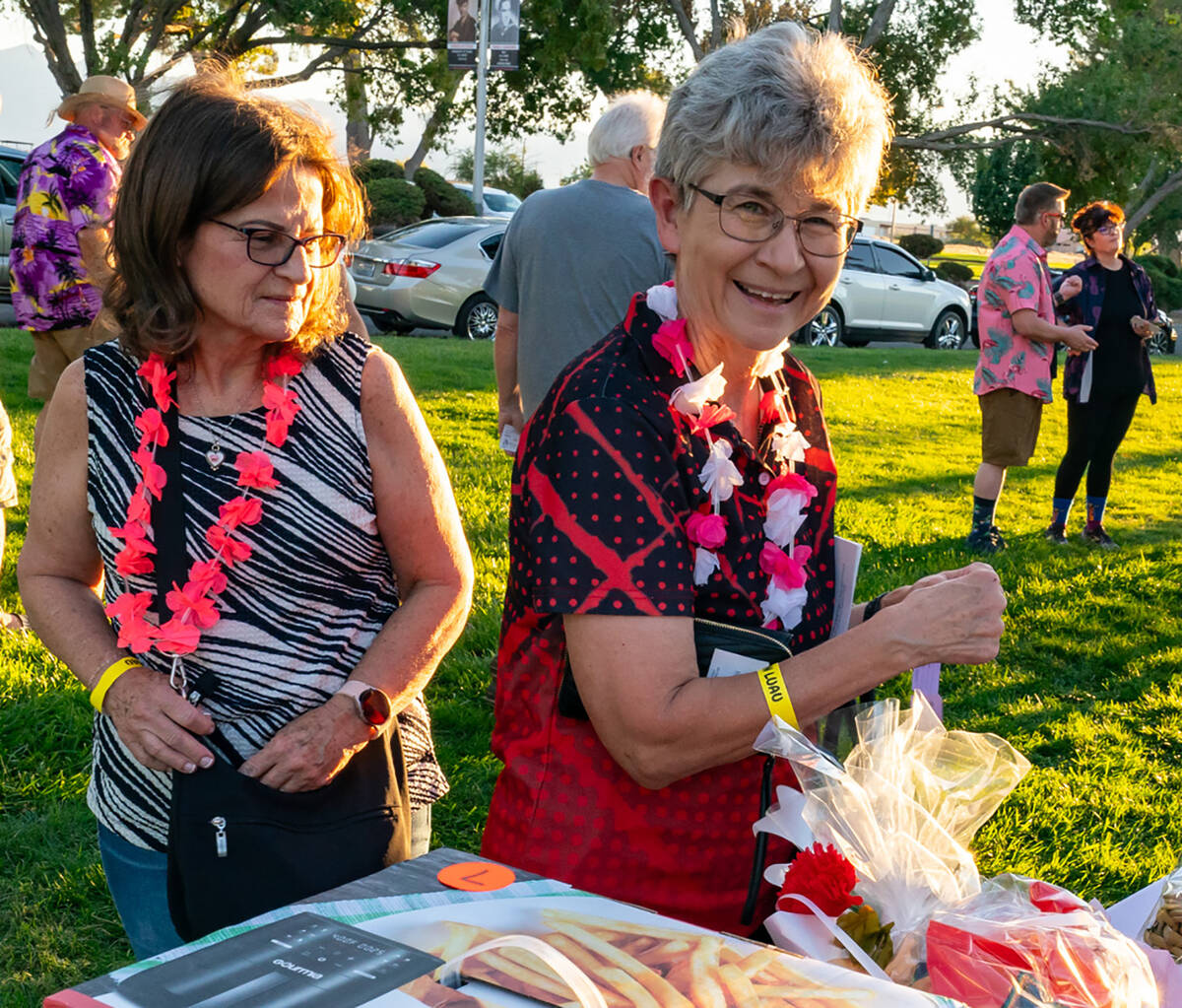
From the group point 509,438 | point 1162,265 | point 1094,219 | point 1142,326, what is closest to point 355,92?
point 1162,265

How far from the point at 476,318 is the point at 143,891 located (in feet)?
45.8

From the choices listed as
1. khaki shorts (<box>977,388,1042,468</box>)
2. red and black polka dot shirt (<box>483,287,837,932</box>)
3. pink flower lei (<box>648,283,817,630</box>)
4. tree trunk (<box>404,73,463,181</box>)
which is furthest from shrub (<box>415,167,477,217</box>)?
red and black polka dot shirt (<box>483,287,837,932</box>)

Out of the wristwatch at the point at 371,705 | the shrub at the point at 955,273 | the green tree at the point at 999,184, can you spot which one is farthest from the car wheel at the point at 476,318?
the green tree at the point at 999,184

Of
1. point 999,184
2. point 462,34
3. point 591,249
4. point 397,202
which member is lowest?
point 591,249

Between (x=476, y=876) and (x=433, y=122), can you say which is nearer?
(x=476, y=876)

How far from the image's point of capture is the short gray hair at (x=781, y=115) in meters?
1.68

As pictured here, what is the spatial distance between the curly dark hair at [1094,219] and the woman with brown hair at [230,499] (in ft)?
22.8

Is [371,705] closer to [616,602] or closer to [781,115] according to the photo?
[616,602]

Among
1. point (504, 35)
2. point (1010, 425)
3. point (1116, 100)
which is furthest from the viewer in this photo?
point (1116, 100)

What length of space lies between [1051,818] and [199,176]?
11.0 feet

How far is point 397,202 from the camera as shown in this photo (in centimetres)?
2459

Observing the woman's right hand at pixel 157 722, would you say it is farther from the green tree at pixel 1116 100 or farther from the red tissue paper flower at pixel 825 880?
the green tree at pixel 1116 100

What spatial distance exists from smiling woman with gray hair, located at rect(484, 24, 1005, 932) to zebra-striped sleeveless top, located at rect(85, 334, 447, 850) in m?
0.34

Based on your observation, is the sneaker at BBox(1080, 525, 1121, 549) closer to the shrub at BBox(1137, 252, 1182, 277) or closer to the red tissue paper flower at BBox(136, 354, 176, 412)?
the red tissue paper flower at BBox(136, 354, 176, 412)
